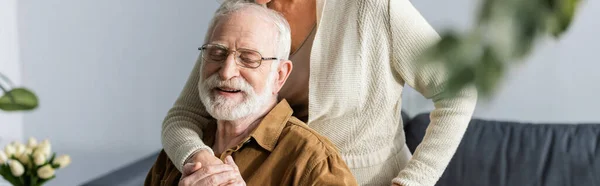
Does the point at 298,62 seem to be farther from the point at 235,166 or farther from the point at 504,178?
the point at 504,178

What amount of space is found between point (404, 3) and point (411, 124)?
1148mm

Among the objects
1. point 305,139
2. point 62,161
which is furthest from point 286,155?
point 62,161

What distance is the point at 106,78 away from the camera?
316 cm

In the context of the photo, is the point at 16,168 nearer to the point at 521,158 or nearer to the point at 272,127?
the point at 272,127

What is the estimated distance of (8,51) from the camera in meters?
3.02

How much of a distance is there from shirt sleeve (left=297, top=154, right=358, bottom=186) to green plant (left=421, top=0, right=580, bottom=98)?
124cm

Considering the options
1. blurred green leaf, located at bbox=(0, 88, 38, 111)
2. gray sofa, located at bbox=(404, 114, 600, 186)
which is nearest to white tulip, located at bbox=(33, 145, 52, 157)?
blurred green leaf, located at bbox=(0, 88, 38, 111)

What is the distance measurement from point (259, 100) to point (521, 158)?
106 centimetres

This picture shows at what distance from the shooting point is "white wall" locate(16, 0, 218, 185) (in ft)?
10.0

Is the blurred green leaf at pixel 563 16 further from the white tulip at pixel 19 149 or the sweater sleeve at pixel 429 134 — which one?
the sweater sleeve at pixel 429 134

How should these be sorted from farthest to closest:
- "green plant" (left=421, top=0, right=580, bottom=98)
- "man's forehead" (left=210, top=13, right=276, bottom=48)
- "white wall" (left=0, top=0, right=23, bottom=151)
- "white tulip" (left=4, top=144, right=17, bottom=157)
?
"white wall" (left=0, top=0, right=23, bottom=151) < "man's forehead" (left=210, top=13, right=276, bottom=48) < "white tulip" (left=4, top=144, right=17, bottom=157) < "green plant" (left=421, top=0, right=580, bottom=98)

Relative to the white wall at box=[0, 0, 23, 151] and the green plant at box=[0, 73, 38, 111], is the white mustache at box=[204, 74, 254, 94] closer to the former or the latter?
the green plant at box=[0, 73, 38, 111]

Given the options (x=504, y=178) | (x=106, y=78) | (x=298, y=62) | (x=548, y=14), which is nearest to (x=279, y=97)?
(x=298, y=62)

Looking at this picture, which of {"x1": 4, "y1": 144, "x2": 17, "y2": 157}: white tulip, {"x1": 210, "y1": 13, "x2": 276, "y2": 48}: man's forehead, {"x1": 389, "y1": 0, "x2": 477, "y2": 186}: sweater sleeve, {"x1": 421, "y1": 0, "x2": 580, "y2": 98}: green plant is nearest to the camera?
{"x1": 421, "y1": 0, "x2": 580, "y2": 98}: green plant
